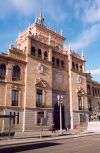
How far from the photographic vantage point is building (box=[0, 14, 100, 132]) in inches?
1335

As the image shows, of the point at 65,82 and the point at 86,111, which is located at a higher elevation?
the point at 65,82

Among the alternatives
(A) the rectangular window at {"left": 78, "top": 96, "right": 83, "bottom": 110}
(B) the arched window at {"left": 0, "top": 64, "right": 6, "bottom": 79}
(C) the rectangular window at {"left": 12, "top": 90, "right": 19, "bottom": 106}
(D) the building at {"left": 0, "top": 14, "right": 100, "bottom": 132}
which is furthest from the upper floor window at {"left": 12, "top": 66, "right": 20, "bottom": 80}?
(A) the rectangular window at {"left": 78, "top": 96, "right": 83, "bottom": 110}

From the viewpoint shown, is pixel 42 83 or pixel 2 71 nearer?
Result: pixel 2 71

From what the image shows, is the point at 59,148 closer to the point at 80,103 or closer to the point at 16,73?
the point at 16,73

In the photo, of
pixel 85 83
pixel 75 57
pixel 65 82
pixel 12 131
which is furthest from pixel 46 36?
pixel 12 131

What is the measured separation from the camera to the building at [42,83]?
3391 cm

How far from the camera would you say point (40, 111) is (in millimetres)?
36906

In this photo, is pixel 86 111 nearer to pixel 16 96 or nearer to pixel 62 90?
pixel 62 90

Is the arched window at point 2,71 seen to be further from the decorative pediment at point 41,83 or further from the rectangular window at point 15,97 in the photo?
the decorative pediment at point 41,83

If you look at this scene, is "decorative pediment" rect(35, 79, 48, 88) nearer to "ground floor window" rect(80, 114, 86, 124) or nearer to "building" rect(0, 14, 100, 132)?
"building" rect(0, 14, 100, 132)

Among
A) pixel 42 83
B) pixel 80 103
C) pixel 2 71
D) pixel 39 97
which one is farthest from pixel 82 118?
pixel 2 71

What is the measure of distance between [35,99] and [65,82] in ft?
34.4

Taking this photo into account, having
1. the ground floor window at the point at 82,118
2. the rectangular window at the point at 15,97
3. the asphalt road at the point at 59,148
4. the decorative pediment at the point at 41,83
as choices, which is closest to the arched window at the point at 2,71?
the rectangular window at the point at 15,97

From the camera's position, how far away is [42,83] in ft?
126
